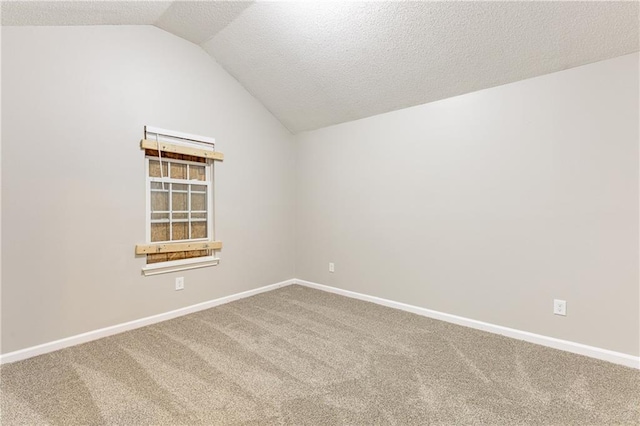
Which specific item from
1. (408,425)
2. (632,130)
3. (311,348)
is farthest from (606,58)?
(311,348)

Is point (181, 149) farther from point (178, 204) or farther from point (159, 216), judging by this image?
point (159, 216)

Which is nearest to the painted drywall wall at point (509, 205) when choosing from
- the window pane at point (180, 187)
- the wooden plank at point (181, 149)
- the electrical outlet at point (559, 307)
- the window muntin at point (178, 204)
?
the electrical outlet at point (559, 307)

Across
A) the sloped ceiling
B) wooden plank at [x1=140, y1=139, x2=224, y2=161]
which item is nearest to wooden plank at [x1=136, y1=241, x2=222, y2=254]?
wooden plank at [x1=140, y1=139, x2=224, y2=161]

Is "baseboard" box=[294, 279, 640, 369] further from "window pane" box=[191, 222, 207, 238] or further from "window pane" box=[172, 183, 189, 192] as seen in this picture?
"window pane" box=[172, 183, 189, 192]

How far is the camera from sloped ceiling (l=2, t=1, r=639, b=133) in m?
2.01

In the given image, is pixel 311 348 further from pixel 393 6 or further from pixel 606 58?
pixel 606 58

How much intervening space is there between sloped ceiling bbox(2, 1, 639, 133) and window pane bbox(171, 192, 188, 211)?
58.6 inches

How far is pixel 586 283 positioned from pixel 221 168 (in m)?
3.38

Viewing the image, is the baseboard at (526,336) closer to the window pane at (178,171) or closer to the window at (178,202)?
the window at (178,202)

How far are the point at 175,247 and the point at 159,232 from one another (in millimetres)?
206

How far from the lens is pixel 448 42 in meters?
2.34

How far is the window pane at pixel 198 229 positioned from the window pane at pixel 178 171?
51 cm

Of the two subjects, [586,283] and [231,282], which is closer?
[586,283]

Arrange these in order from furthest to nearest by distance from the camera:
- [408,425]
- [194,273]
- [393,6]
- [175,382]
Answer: [194,273]
[393,6]
[175,382]
[408,425]
